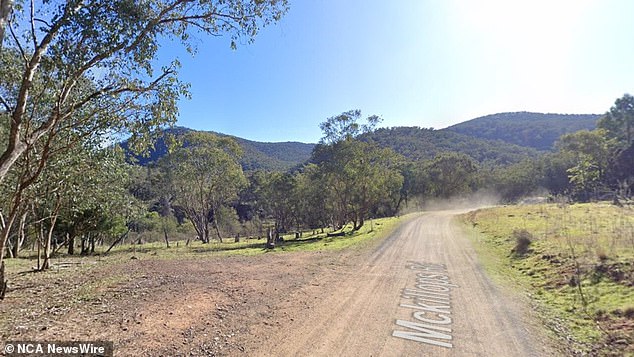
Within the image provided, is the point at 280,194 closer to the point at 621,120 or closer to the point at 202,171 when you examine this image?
the point at 202,171

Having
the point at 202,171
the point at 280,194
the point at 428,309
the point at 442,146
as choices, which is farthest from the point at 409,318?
the point at 442,146

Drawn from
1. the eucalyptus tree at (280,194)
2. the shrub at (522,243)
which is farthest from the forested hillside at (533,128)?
the shrub at (522,243)

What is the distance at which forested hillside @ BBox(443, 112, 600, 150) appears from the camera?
157375 millimetres

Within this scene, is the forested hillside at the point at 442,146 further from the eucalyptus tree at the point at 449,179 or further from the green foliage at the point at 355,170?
the green foliage at the point at 355,170

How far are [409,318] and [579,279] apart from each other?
5738 millimetres

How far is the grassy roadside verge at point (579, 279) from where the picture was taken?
20.4 feet

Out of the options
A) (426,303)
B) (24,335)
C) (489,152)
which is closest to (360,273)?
(426,303)

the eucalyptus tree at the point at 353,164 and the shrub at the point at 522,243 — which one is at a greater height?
the eucalyptus tree at the point at 353,164

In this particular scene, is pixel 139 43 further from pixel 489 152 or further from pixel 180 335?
pixel 489 152

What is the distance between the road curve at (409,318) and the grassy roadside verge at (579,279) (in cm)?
78

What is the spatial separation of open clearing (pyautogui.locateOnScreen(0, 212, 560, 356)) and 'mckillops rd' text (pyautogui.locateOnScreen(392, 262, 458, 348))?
3 centimetres

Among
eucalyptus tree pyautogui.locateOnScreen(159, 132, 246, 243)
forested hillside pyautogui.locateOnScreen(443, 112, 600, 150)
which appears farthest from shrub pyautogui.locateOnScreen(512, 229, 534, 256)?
forested hillside pyautogui.locateOnScreen(443, 112, 600, 150)

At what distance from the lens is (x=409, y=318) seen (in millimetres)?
6992

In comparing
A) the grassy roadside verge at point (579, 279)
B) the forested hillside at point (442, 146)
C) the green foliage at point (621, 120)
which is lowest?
the grassy roadside verge at point (579, 279)
